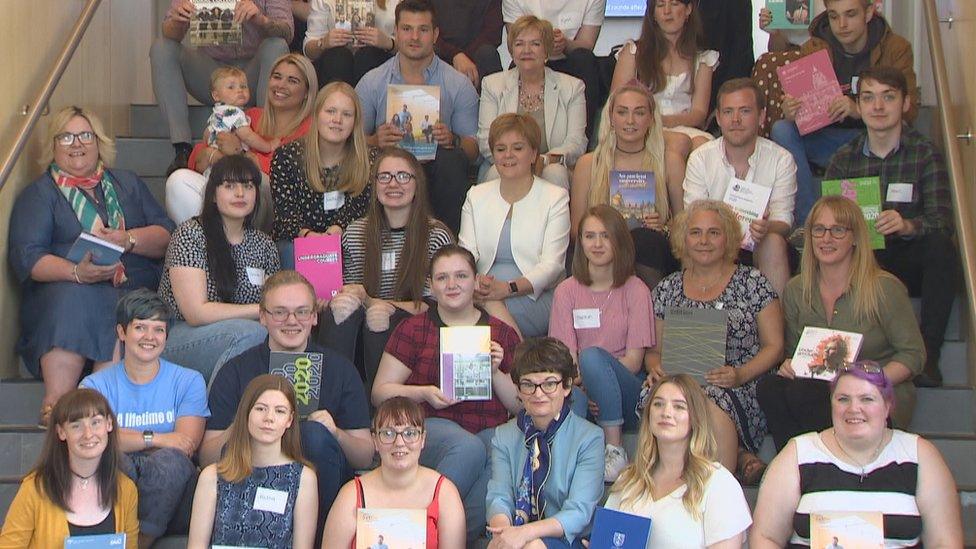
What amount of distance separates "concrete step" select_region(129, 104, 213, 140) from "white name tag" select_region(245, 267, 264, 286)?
170cm

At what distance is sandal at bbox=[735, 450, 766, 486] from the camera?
4914 millimetres

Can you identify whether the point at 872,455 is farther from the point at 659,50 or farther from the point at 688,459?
the point at 659,50

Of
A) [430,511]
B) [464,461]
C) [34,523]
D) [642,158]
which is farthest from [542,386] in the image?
[642,158]

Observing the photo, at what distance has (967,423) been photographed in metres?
5.23

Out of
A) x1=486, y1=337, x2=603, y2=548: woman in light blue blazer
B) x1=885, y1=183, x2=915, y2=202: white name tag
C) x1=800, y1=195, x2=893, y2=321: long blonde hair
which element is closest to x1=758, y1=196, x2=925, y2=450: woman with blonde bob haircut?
x1=800, y1=195, x2=893, y2=321: long blonde hair

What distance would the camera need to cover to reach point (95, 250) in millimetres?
5582

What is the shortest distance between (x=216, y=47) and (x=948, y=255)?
11.7 feet

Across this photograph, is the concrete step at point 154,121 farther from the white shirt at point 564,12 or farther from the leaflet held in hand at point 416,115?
the white shirt at point 564,12

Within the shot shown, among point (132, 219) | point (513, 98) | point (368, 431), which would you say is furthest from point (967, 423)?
point (132, 219)

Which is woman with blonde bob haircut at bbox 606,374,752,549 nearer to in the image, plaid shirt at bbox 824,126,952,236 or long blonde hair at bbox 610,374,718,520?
long blonde hair at bbox 610,374,718,520

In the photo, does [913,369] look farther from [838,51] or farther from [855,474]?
[838,51]

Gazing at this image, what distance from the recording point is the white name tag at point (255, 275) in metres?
5.68

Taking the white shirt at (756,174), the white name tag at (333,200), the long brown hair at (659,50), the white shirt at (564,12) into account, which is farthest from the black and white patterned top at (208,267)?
the white shirt at (564,12)

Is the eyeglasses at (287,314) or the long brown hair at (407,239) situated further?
the long brown hair at (407,239)
